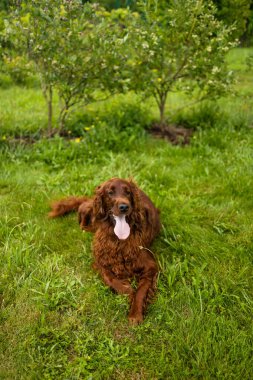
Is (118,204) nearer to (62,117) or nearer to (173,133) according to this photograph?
(62,117)

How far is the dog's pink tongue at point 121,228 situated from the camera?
2730 millimetres

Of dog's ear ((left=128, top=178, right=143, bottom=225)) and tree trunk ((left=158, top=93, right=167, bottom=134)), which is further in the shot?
tree trunk ((left=158, top=93, right=167, bottom=134))

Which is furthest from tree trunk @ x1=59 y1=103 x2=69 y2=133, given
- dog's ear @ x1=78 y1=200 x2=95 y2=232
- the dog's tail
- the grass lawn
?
dog's ear @ x1=78 y1=200 x2=95 y2=232

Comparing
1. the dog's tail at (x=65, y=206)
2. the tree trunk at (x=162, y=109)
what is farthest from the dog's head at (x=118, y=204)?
the tree trunk at (x=162, y=109)

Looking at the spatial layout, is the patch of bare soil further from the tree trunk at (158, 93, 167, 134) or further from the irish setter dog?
the irish setter dog

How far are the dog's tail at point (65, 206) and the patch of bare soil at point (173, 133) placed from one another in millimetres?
1933

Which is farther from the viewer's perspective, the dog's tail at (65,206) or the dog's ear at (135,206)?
the dog's tail at (65,206)

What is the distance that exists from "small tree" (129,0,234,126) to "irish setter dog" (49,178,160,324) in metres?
2.28

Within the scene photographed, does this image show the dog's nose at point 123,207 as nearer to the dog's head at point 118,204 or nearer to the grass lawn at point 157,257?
the dog's head at point 118,204

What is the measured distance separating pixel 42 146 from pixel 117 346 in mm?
2867

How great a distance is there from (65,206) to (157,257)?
3.33 feet

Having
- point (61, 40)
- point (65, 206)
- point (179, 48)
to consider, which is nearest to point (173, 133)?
point (179, 48)

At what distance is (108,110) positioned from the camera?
5258 mm

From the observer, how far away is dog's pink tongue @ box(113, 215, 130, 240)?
2730 millimetres
